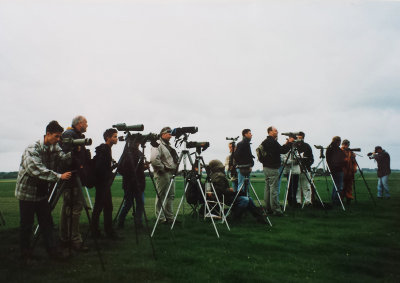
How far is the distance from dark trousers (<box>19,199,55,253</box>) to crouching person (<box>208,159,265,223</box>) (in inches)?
173

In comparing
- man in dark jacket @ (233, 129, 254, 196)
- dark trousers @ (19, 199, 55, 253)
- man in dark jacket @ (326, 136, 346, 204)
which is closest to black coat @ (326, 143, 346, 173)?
man in dark jacket @ (326, 136, 346, 204)

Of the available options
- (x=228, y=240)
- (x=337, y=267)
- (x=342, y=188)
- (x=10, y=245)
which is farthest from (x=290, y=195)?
(x=10, y=245)

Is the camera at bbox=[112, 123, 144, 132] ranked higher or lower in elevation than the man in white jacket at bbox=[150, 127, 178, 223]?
higher

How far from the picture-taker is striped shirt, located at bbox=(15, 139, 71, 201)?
15.1 feet

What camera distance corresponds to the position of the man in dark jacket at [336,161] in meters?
11.1

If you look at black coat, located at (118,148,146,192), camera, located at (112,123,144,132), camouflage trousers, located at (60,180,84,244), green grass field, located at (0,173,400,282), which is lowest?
green grass field, located at (0,173,400,282)

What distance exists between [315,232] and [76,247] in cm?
524

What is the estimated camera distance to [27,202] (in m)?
4.79

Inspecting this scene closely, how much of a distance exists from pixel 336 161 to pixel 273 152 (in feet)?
11.0

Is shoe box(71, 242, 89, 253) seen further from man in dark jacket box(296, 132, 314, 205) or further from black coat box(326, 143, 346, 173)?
black coat box(326, 143, 346, 173)

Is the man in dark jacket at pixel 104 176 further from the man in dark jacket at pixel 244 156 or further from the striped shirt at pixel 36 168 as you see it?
the man in dark jacket at pixel 244 156

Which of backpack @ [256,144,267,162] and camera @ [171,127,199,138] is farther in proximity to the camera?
→ backpack @ [256,144,267,162]

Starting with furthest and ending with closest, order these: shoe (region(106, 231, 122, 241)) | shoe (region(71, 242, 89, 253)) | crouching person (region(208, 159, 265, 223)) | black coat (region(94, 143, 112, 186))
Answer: crouching person (region(208, 159, 265, 223)) < shoe (region(106, 231, 122, 241)) < black coat (region(94, 143, 112, 186)) < shoe (region(71, 242, 89, 253))

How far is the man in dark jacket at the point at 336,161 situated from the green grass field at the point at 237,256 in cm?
336
